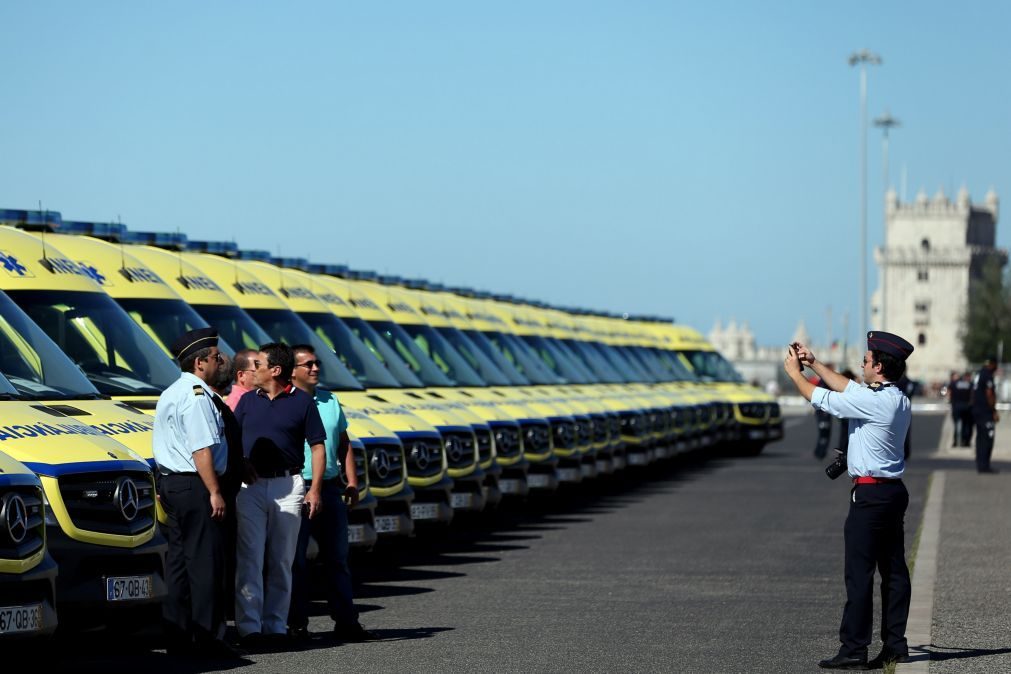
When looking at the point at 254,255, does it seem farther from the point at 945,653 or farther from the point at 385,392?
the point at 945,653

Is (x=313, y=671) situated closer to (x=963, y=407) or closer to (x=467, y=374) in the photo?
(x=467, y=374)

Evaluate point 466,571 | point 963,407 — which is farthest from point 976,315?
point 466,571

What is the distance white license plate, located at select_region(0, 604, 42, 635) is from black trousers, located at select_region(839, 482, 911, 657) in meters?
4.12

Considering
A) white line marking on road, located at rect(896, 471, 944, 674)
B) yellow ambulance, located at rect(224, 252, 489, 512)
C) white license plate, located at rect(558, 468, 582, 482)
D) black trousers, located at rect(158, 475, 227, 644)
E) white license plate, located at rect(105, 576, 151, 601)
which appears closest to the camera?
white license plate, located at rect(105, 576, 151, 601)

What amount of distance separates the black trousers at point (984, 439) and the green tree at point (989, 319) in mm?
127645

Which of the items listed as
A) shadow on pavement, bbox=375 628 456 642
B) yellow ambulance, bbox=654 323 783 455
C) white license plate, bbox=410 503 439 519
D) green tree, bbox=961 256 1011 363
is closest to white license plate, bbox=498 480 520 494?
white license plate, bbox=410 503 439 519

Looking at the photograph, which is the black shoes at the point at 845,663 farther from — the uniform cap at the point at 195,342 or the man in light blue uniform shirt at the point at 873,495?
the uniform cap at the point at 195,342

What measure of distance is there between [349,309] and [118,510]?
395 inches

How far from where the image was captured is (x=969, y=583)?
1469 centimetres

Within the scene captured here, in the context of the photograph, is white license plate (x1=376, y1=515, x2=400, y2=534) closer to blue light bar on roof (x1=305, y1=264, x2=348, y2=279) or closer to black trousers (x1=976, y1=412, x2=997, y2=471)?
blue light bar on roof (x1=305, y1=264, x2=348, y2=279)

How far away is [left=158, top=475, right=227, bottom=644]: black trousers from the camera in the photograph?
1057cm

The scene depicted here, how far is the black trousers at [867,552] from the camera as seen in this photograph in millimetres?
10711

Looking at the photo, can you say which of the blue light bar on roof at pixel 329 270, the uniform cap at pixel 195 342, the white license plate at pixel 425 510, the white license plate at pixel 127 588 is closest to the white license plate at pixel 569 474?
the blue light bar on roof at pixel 329 270

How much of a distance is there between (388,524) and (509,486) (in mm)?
5002
